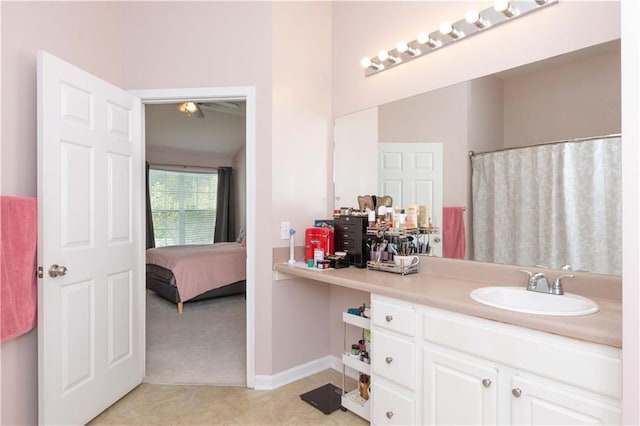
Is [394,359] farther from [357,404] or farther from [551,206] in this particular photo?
[551,206]

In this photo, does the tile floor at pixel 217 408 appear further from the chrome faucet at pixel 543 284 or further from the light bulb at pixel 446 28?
the light bulb at pixel 446 28

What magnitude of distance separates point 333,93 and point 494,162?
1.40 metres

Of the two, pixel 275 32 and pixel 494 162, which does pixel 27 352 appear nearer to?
pixel 275 32

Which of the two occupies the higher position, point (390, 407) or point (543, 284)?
point (543, 284)

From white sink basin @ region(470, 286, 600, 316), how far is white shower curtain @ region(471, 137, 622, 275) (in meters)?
0.20

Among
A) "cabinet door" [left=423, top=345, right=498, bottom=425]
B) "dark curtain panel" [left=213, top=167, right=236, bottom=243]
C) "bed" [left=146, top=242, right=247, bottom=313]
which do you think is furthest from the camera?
"dark curtain panel" [left=213, top=167, right=236, bottom=243]

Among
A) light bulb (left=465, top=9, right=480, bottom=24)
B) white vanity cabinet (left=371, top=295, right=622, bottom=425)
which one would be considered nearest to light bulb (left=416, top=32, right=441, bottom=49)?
light bulb (left=465, top=9, right=480, bottom=24)

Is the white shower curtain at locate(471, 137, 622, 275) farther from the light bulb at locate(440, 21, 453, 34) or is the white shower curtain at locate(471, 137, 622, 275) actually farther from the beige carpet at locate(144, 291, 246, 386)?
the beige carpet at locate(144, 291, 246, 386)

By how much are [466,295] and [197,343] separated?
2707 millimetres

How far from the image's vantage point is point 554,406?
1.25m

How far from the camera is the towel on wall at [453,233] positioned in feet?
6.94

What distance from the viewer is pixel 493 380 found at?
1411mm

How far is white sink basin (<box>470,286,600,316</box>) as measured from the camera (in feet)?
4.75

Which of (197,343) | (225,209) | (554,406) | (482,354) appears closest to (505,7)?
(482,354)
